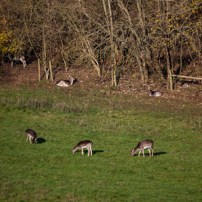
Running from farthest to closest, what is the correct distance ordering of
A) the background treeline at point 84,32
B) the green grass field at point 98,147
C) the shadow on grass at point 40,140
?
the background treeline at point 84,32
the shadow on grass at point 40,140
the green grass field at point 98,147

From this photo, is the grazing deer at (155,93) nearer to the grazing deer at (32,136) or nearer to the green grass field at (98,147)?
the green grass field at (98,147)

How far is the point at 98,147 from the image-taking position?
14734 mm

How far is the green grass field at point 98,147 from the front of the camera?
32.2 feet

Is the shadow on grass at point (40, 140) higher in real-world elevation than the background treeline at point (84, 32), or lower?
lower

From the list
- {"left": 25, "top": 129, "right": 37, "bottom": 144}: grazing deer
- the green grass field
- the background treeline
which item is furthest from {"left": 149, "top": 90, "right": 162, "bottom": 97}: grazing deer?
{"left": 25, "top": 129, "right": 37, "bottom": 144}: grazing deer

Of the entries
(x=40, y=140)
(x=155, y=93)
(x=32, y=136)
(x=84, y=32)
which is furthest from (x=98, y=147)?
(x=84, y=32)

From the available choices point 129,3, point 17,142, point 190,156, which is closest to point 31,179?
point 17,142

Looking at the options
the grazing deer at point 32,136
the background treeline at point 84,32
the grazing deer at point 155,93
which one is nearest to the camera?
the grazing deer at point 32,136

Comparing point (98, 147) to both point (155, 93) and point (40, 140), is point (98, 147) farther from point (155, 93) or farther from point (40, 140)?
point (155, 93)

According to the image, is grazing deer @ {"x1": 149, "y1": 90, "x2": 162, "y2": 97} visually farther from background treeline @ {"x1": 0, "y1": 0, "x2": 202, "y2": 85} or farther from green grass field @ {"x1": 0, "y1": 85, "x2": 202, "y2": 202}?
background treeline @ {"x1": 0, "y1": 0, "x2": 202, "y2": 85}

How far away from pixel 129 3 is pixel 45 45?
9372 mm

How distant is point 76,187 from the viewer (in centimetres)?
1000

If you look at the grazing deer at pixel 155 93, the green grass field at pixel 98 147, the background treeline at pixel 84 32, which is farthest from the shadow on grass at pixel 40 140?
the background treeline at pixel 84 32

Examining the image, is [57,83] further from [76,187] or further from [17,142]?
[76,187]
